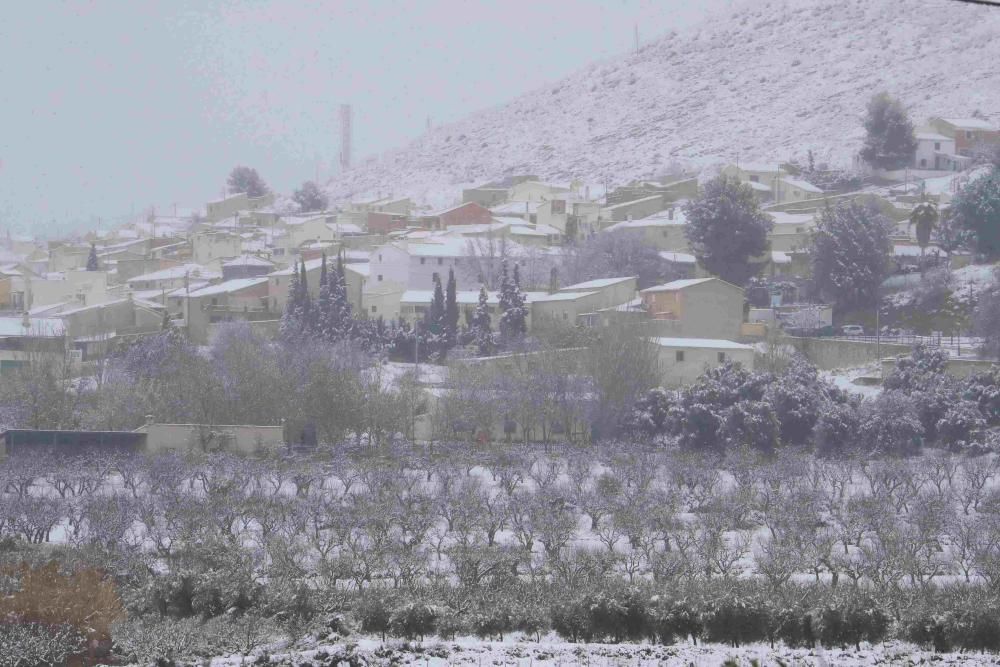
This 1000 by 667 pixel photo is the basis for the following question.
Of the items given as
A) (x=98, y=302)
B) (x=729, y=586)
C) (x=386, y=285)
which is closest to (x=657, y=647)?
(x=729, y=586)

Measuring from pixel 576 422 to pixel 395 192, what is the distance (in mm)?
41677

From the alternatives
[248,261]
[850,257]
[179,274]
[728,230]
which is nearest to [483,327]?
[728,230]

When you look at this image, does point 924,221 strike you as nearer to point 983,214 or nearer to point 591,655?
point 983,214

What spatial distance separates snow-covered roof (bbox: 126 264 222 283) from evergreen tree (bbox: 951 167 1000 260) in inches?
745

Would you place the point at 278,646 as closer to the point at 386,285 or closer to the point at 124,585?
the point at 124,585

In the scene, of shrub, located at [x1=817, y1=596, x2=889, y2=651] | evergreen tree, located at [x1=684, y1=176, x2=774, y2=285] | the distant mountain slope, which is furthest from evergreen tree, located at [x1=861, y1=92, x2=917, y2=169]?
shrub, located at [x1=817, y1=596, x2=889, y2=651]

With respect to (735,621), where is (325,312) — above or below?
above

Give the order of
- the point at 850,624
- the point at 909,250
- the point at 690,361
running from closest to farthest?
the point at 850,624, the point at 690,361, the point at 909,250

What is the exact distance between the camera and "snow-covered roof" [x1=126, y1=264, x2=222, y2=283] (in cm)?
4391

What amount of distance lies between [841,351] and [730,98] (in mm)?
44254

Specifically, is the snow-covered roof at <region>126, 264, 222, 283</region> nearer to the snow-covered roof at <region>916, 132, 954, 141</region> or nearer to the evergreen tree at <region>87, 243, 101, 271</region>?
the evergreen tree at <region>87, 243, 101, 271</region>

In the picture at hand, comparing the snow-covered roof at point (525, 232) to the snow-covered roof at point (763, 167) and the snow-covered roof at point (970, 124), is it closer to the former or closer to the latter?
the snow-covered roof at point (763, 167)

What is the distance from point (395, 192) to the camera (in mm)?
69375

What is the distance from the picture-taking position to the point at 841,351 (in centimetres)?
3253
